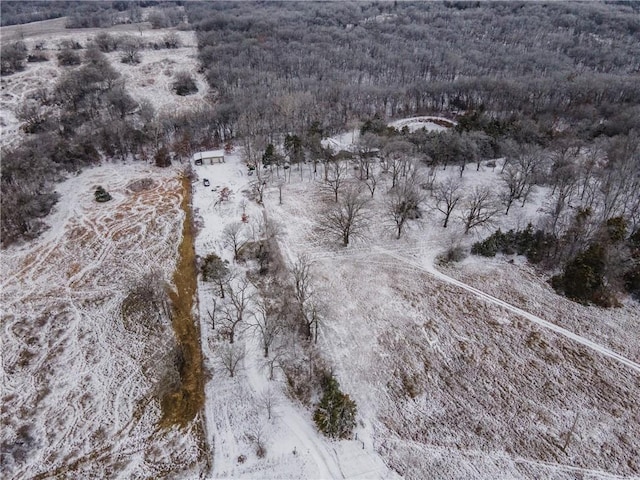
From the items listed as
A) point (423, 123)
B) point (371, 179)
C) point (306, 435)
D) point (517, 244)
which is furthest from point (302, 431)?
point (423, 123)

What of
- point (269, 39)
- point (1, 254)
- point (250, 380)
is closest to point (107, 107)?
point (1, 254)

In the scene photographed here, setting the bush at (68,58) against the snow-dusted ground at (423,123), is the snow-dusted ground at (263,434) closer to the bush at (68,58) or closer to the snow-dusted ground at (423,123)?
the snow-dusted ground at (423,123)

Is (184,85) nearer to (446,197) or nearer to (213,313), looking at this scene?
(446,197)

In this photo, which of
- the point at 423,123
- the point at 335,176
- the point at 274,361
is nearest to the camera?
the point at 274,361

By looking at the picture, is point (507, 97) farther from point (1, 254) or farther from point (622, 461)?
point (1, 254)

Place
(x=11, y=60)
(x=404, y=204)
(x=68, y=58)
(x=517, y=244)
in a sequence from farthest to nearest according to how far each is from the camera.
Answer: (x=68, y=58) < (x=11, y=60) < (x=404, y=204) < (x=517, y=244)

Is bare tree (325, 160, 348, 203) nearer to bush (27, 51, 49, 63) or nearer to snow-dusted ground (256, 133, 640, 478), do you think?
snow-dusted ground (256, 133, 640, 478)
